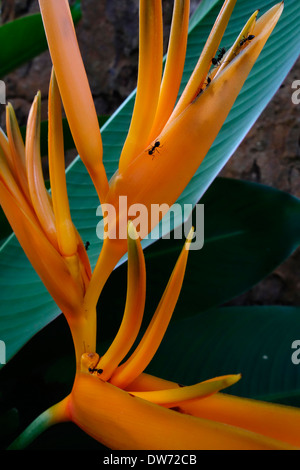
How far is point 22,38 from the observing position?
0.88 m

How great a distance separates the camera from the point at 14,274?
0.65 meters

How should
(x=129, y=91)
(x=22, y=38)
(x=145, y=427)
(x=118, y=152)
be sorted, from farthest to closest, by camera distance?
(x=129, y=91) < (x=22, y=38) < (x=118, y=152) < (x=145, y=427)

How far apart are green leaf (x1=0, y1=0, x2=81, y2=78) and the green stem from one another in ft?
2.21

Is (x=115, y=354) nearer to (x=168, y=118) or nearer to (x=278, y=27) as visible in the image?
(x=168, y=118)

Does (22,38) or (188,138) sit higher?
(22,38)

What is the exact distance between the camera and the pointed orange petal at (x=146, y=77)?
1.26 ft

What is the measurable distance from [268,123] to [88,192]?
698 mm

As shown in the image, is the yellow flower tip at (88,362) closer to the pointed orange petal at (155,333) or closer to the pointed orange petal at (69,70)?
the pointed orange petal at (155,333)

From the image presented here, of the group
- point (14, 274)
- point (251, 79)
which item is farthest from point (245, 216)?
point (14, 274)

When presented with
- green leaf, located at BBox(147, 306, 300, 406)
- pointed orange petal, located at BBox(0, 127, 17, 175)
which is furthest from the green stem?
green leaf, located at BBox(147, 306, 300, 406)

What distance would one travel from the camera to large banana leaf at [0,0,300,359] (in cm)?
59

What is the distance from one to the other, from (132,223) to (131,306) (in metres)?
0.07

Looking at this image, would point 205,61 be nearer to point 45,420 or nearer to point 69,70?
point 69,70

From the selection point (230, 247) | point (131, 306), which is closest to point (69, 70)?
point (131, 306)
